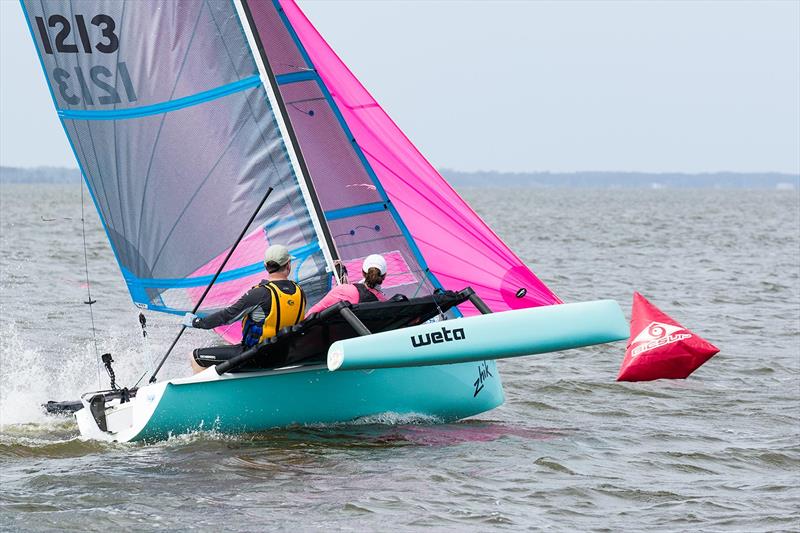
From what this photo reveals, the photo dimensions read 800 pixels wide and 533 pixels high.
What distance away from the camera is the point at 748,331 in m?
13.1

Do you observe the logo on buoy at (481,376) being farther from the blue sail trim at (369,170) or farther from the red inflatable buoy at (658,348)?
the red inflatable buoy at (658,348)

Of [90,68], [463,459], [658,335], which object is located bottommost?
[463,459]

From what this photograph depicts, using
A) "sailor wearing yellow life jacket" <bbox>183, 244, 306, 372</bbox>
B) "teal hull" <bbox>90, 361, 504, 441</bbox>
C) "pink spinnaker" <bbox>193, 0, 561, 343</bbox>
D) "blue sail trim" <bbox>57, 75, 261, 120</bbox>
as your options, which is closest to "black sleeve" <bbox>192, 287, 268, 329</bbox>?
"sailor wearing yellow life jacket" <bbox>183, 244, 306, 372</bbox>

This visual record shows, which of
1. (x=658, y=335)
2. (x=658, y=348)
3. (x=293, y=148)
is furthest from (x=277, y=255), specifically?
(x=658, y=348)

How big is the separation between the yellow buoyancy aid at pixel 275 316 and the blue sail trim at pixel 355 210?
1185 millimetres

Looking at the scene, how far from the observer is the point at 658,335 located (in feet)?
31.2

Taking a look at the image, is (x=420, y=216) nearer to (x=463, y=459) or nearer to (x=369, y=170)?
(x=369, y=170)

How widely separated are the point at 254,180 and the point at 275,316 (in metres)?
1.39

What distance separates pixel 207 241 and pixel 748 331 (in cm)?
734

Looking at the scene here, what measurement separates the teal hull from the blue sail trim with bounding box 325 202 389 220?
1219mm

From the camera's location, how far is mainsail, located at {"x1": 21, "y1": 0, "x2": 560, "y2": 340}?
7.63 meters

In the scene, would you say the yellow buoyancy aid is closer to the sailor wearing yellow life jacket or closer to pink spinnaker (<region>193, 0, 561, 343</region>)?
the sailor wearing yellow life jacket

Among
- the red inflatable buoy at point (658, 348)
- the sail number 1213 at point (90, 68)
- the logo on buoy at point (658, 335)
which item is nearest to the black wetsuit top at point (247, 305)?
the sail number 1213 at point (90, 68)

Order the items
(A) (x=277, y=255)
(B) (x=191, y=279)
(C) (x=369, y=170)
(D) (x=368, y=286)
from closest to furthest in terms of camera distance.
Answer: (A) (x=277, y=255) → (D) (x=368, y=286) → (C) (x=369, y=170) → (B) (x=191, y=279)
